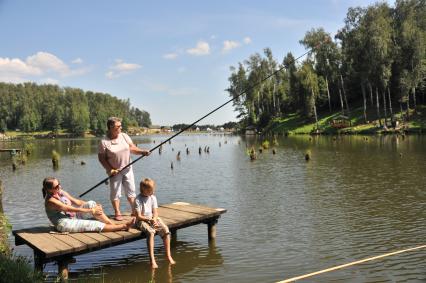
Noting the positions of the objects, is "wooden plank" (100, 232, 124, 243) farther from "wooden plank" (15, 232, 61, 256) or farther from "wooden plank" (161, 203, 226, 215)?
"wooden plank" (161, 203, 226, 215)

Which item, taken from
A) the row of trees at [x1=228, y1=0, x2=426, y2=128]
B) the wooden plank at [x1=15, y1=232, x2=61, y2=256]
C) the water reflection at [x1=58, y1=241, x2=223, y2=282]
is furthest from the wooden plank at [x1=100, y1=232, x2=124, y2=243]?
the row of trees at [x1=228, y1=0, x2=426, y2=128]

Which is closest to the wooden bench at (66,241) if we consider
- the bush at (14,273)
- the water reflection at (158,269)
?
the water reflection at (158,269)

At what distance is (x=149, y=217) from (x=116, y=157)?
174 centimetres

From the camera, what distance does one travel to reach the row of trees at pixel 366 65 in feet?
243

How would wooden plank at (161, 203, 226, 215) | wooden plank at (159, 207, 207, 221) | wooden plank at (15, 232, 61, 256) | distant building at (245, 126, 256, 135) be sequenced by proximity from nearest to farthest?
wooden plank at (15, 232, 61, 256) < wooden plank at (159, 207, 207, 221) < wooden plank at (161, 203, 226, 215) < distant building at (245, 126, 256, 135)

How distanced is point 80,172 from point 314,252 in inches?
1090

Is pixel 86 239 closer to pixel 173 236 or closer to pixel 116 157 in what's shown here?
pixel 116 157

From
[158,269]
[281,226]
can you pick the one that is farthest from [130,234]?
[281,226]

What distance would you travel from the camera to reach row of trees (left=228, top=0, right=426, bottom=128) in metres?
74.2

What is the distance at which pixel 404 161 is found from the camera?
32.4 m

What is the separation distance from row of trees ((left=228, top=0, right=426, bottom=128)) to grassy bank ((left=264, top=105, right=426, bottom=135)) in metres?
1.90

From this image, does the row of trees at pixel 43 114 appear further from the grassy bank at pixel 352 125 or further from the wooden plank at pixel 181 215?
the wooden plank at pixel 181 215

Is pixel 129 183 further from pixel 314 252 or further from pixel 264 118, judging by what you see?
pixel 264 118

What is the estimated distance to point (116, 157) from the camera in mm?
11078
